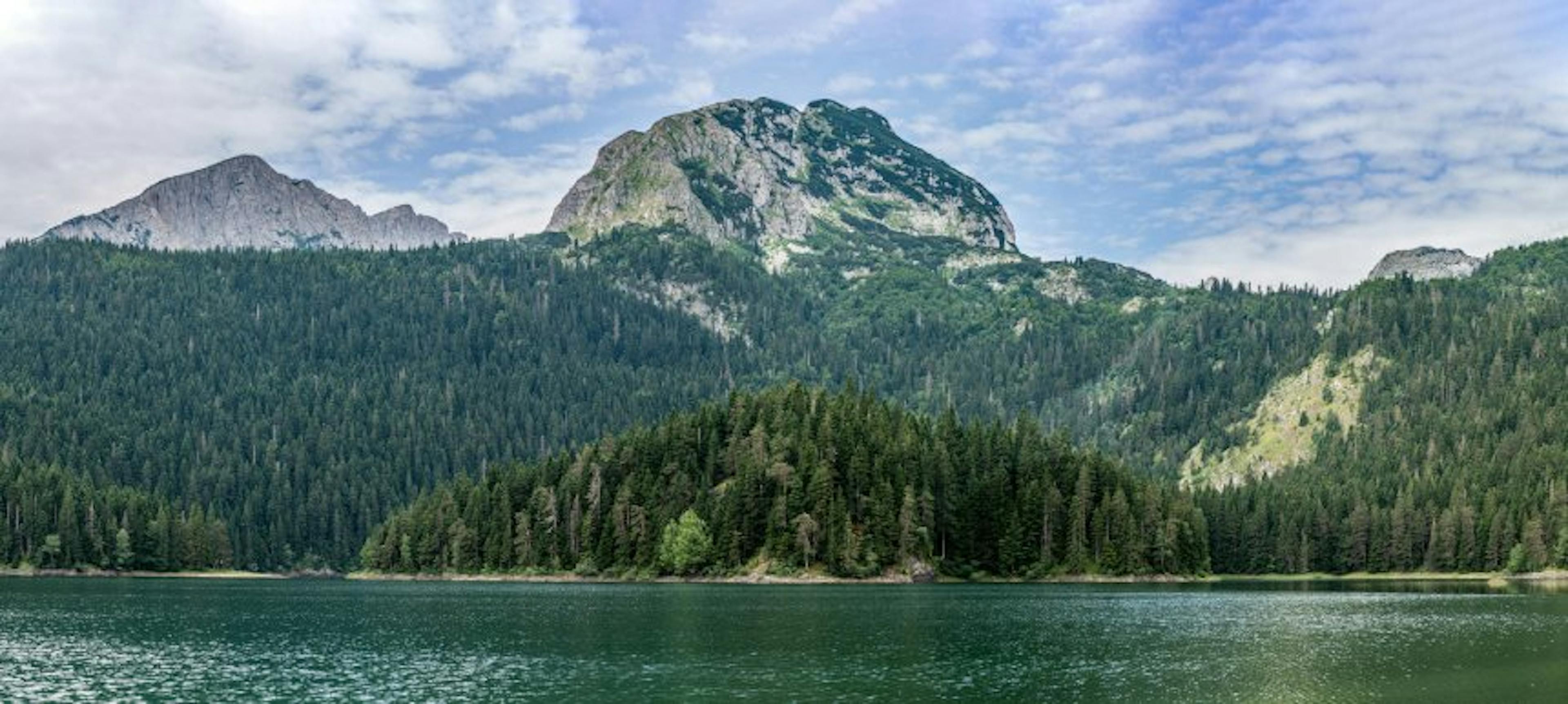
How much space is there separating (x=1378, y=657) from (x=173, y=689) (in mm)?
72815

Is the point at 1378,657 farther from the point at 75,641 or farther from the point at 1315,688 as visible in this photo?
the point at 75,641

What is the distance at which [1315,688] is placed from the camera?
253ft

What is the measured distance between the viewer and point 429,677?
83.3m

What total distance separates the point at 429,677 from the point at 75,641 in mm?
38757

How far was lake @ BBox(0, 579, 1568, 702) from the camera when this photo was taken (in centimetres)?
7669

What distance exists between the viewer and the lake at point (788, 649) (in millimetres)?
76688

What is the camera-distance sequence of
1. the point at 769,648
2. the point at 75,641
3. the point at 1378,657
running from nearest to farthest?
1. the point at 1378,657
2. the point at 769,648
3. the point at 75,641

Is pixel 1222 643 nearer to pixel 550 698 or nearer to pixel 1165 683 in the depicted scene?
pixel 1165 683

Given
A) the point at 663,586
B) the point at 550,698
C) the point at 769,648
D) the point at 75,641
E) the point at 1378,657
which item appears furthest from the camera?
the point at 663,586

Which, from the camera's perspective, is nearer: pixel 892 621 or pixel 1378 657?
pixel 1378 657

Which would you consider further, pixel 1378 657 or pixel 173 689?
pixel 1378 657

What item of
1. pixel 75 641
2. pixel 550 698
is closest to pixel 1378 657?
pixel 550 698

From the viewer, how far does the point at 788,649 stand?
3863 inches

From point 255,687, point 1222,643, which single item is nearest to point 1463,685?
point 1222,643
